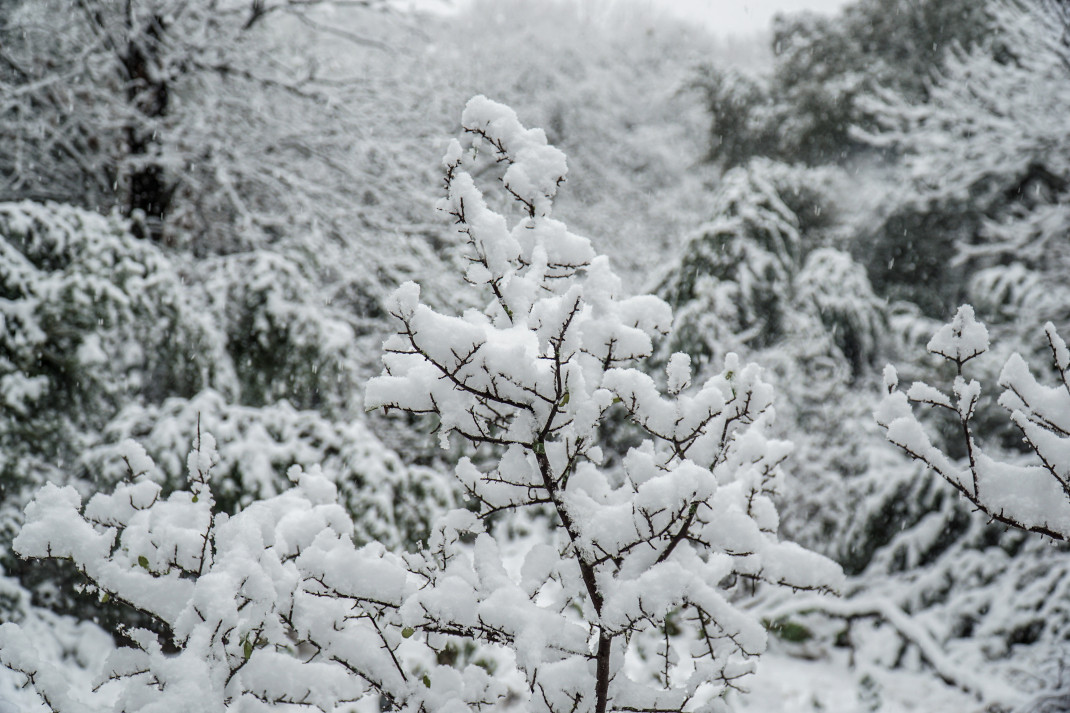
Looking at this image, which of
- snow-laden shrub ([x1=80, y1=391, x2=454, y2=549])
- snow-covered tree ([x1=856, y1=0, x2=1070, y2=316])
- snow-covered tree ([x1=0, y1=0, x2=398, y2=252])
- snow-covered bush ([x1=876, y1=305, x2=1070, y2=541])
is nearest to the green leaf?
snow-laden shrub ([x1=80, y1=391, x2=454, y2=549])

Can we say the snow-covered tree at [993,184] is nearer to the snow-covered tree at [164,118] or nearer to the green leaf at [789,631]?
the green leaf at [789,631]

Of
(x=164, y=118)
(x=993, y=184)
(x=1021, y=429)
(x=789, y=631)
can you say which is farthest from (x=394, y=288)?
(x=993, y=184)

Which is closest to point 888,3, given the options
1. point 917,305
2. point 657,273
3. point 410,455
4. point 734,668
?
point 917,305

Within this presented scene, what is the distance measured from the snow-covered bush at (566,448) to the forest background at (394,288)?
22cm

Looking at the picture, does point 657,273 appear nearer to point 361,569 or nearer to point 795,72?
point 361,569

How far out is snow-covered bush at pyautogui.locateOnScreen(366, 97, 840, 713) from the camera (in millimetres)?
1092

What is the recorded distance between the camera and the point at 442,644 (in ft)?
4.41

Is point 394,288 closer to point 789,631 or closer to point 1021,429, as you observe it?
point 789,631

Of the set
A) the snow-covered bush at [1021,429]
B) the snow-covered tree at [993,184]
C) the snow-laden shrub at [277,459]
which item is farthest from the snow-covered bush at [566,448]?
the snow-covered tree at [993,184]

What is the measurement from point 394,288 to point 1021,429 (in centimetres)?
406

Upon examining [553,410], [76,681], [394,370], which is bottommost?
[76,681]

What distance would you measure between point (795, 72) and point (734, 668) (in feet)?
33.5

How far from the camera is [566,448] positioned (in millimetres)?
1181

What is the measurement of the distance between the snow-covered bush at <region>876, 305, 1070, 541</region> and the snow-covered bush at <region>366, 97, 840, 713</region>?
0.32m
